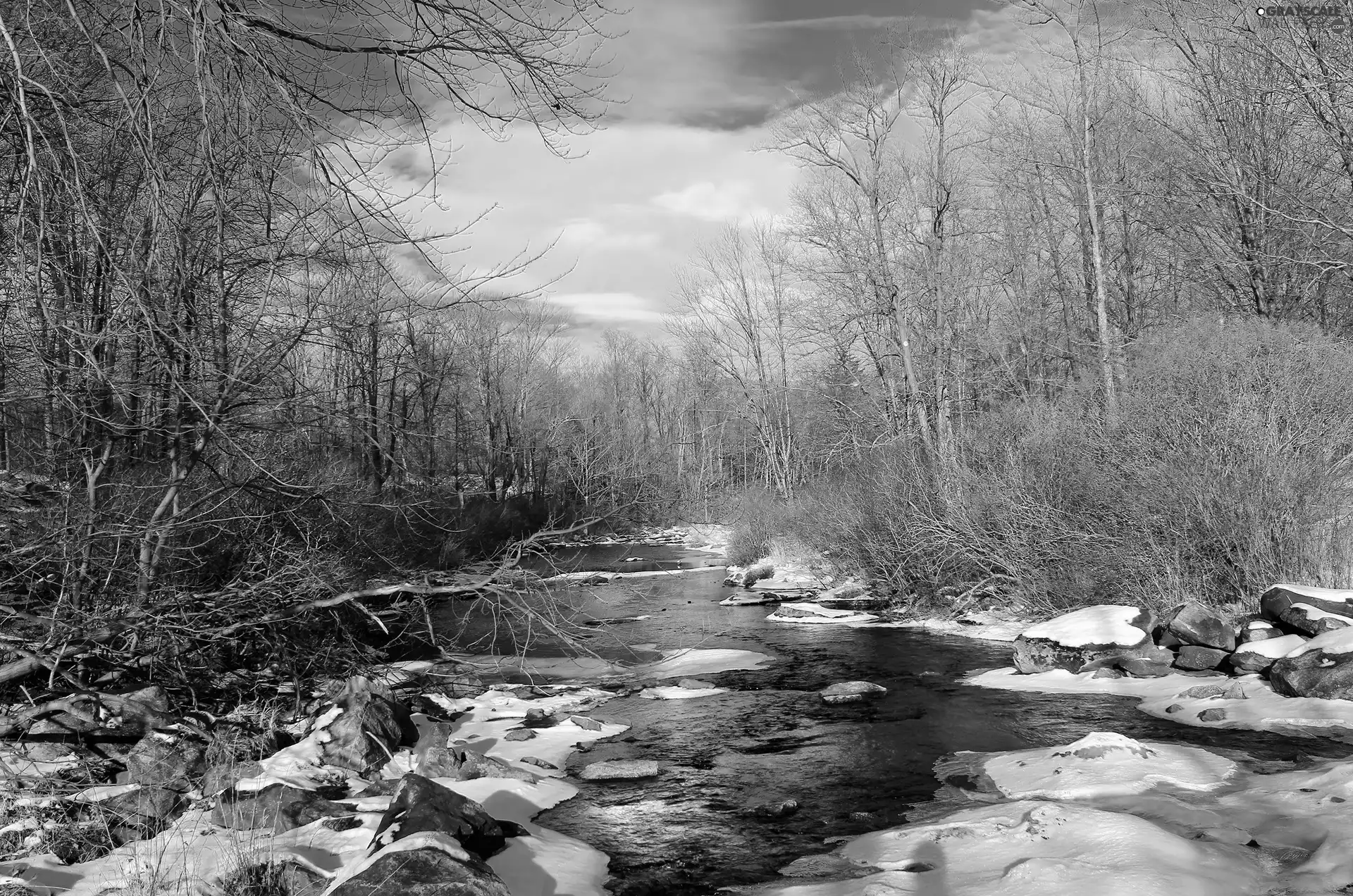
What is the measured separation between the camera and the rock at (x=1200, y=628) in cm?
1111

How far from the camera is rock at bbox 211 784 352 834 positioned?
21.0 ft

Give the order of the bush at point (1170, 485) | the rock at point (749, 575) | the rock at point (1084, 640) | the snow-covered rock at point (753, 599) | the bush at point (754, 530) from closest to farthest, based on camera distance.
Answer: the rock at point (1084, 640)
the bush at point (1170, 485)
the snow-covered rock at point (753, 599)
the rock at point (749, 575)
the bush at point (754, 530)

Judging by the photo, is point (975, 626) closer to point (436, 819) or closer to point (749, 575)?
point (749, 575)

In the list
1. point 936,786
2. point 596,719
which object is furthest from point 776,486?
point 936,786

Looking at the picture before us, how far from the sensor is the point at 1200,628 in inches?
444

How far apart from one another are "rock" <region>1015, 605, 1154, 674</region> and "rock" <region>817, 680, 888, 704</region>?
6.76ft

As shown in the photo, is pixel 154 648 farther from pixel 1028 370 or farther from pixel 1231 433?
pixel 1028 370

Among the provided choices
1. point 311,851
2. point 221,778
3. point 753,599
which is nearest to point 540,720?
point 221,778

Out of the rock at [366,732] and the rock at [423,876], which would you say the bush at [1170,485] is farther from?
the rock at [423,876]

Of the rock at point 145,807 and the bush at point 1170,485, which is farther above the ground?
the bush at point 1170,485

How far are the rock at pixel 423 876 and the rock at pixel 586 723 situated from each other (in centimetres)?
512

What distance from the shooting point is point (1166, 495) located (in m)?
13.1

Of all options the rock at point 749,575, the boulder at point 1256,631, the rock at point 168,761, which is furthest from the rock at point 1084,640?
the rock at point 749,575

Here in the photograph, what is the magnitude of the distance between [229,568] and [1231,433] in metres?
12.7
